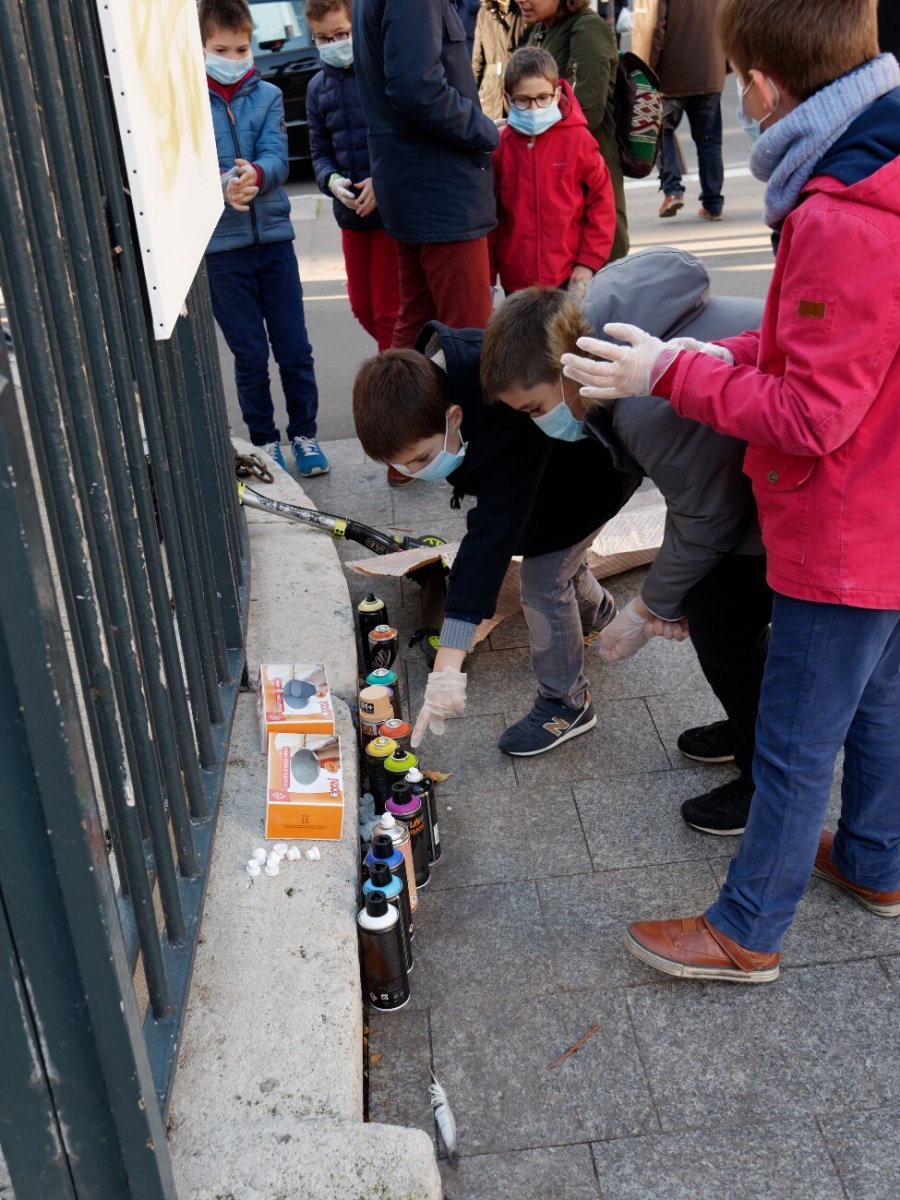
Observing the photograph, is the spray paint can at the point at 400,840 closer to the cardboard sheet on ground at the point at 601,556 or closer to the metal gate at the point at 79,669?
the metal gate at the point at 79,669

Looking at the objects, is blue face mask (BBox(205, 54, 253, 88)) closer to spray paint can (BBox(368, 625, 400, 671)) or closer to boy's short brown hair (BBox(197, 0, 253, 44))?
boy's short brown hair (BBox(197, 0, 253, 44))

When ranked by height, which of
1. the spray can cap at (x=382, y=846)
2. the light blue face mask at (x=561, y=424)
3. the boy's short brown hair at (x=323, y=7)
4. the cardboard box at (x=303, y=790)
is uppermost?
the boy's short brown hair at (x=323, y=7)

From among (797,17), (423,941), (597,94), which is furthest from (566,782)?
(597,94)

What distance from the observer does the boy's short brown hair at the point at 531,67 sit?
14.2 ft

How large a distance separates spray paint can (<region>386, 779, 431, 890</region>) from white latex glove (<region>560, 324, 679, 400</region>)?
1.02 meters

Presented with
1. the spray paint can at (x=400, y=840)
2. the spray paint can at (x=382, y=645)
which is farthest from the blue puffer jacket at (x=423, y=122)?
the spray paint can at (x=400, y=840)

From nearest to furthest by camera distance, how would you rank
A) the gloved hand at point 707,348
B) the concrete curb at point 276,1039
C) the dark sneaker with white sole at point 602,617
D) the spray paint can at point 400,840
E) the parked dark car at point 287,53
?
the concrete curb at point 276,1039 < the gloved hand at point 707,348 < the spray paint can at point 400,840 < the dark sneaker with white sole at point 602,617 < the parked dark car at point 287,53

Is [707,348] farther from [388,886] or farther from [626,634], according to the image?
[388,886]

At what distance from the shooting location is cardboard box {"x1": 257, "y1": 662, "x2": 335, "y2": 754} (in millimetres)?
2889

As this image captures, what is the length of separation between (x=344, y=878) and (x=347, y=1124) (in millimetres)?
636

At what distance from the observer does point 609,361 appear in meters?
2.29

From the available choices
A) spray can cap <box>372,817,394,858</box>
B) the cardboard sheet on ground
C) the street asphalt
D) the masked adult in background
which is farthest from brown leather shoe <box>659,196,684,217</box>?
spray can cap <box>372,817,394,858</box>

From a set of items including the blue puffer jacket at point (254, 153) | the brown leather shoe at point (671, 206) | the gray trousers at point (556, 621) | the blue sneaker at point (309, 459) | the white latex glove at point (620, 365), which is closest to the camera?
the white latex glove at point (620, 365)

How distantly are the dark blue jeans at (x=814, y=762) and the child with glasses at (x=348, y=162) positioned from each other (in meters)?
3.09
